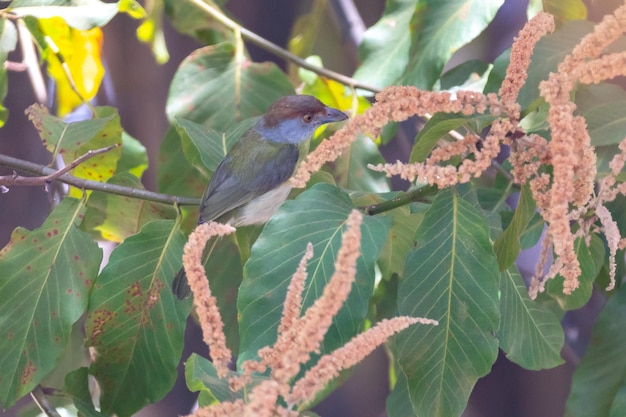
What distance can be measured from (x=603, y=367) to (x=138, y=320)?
0.92 m

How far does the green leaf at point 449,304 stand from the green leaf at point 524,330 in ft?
0.70

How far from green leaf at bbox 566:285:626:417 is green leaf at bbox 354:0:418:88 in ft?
2.31

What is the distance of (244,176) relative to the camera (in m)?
1.98

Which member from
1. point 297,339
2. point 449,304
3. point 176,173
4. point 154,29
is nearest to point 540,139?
point 449,304

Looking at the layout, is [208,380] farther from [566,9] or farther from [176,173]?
[566,9]

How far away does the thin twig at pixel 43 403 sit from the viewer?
4.85 ft

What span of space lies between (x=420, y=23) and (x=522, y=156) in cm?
79

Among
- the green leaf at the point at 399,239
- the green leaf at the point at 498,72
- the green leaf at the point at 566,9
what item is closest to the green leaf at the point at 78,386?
the green leaf at the point at 399,239

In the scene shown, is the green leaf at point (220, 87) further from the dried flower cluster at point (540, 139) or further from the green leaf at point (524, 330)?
the dried flower cluster at point (540, 139)

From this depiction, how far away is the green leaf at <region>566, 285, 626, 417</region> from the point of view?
1.62 meters

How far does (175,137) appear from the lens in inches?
79.4

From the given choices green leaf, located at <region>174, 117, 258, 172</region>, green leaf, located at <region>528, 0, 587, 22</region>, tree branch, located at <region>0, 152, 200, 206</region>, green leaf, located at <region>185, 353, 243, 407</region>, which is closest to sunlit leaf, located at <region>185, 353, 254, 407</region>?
green leaf, located at <region>185, 353, 243, 407</region>

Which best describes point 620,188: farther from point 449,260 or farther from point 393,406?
point 393,406

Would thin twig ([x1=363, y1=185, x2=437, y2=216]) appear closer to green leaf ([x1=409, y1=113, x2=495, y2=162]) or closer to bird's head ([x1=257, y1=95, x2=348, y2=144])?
green leaf ([x1=409, y1=113, x2=495, y2=162])
